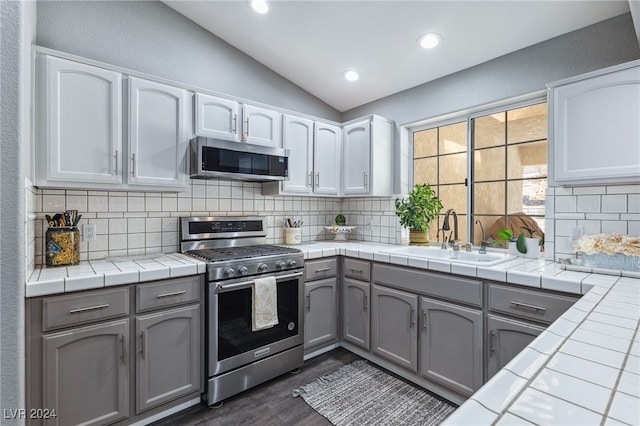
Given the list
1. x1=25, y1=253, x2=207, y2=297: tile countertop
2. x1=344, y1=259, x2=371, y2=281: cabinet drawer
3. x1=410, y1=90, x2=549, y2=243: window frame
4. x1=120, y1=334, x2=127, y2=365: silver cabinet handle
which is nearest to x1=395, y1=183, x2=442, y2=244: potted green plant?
x1=410, y1=90, x2=549, y2=243: window frame

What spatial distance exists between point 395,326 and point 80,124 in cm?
246

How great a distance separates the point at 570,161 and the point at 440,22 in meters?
1.24

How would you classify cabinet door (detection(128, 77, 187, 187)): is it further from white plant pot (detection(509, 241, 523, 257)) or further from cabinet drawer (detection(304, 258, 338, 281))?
white plant pot (detection(509, 241, 523, 257))

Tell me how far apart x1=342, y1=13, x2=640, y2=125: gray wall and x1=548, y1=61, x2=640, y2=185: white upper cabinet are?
0.30 meters

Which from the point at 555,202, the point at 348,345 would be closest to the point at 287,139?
the point at 348,345

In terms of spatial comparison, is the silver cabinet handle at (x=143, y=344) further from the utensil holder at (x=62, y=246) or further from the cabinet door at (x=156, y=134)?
the cabinet door at (x=156, y=134)

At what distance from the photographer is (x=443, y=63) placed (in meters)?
2.58

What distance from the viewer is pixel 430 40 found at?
2.34 meters

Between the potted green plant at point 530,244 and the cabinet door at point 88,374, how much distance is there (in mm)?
2572

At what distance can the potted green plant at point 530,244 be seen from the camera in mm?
2197

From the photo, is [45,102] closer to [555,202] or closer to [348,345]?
[348,345]

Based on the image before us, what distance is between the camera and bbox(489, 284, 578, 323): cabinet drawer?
1607mm

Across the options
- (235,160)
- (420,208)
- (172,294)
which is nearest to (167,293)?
(172,294)

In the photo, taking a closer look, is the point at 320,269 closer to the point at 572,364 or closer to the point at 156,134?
the point at 156,134
